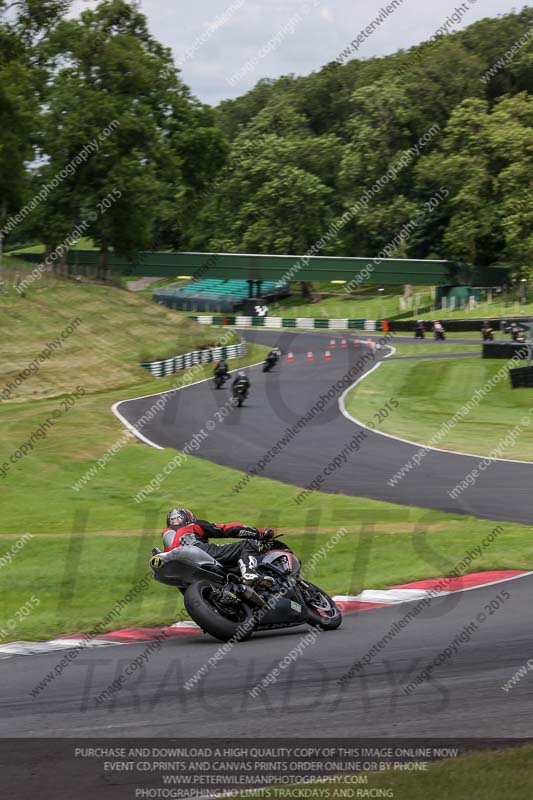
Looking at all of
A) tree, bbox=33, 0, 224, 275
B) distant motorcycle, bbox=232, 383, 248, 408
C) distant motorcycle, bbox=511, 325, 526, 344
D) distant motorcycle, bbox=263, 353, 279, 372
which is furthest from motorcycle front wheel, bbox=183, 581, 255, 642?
tree, bbox=33, 0, 224, 275

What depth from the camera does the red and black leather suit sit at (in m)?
9.99

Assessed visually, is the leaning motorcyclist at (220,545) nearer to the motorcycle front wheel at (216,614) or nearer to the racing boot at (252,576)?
the racing boot at (252,576)

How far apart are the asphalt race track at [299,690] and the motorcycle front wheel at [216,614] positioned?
0.19 metres

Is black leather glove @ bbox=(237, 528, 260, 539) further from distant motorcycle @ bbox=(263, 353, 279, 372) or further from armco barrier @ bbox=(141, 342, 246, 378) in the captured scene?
armco barrier @ bbox=(141, 342, 246, 378)

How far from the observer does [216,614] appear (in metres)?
9.40

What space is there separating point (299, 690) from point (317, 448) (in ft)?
55.9

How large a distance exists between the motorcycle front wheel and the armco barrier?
3592 cm

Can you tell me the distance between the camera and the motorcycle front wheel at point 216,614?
9.34 m

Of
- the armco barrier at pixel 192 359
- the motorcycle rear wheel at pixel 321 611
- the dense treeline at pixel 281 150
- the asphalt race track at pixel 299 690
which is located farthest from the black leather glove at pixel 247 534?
the dense treeline at pixel 281 150

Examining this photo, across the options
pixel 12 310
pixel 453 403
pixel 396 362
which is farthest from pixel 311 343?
pixel 453 403

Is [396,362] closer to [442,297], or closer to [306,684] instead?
[442,297]

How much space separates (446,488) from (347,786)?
13957mm

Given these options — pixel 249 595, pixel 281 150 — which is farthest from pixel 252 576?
pixel 281 150

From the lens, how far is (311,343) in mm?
59500
